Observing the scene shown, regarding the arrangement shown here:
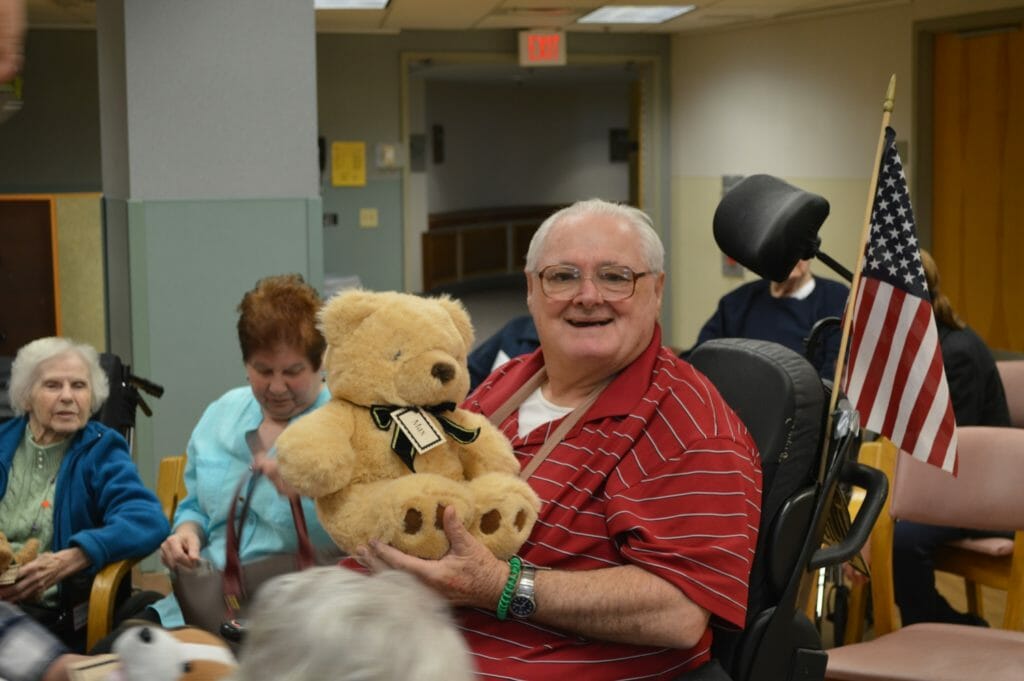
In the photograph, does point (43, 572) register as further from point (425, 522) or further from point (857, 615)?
point (857, 615)

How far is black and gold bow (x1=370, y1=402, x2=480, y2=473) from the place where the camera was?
6.32 feet

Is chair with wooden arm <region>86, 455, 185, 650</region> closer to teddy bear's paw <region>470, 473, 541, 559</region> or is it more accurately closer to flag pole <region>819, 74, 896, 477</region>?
teddy bear's paw <region>470, 473, 541, 559</region>

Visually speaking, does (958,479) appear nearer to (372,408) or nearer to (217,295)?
(372,408)

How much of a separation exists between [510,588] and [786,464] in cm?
56

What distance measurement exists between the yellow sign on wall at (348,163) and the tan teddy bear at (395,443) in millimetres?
7124

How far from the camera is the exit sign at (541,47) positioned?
29.8ft

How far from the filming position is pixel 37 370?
3.20 m

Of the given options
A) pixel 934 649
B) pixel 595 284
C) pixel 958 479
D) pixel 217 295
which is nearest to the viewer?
pixel 595 284

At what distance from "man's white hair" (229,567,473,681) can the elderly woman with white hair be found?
212 cm

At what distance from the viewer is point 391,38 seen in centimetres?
916

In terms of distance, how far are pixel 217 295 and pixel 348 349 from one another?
9.16ft

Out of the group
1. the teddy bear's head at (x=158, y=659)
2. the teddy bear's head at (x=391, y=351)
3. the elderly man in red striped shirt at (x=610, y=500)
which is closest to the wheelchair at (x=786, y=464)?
the elderly man in red striped shirt at (x=610, y=500)

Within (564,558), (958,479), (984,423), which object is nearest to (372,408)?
(564,558)

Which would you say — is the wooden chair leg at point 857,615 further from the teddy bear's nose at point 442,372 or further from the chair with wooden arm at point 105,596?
the teddy bear's nose at point 442,372
